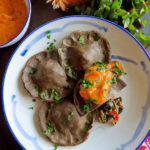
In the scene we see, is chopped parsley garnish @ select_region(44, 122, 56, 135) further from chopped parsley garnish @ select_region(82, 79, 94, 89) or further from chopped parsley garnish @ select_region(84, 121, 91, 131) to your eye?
chopped parsley garnish @ select_region(82, 79, 94, 89)

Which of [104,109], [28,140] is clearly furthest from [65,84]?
[28,140]

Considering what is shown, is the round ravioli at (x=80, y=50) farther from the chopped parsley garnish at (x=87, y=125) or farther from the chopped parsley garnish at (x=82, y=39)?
the chopped parsley garnish at (x=87, y=125)

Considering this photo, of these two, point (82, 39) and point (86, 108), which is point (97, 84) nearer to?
point (86, 108)

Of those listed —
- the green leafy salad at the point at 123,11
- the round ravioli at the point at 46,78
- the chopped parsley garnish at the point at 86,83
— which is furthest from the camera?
the green leafy salad at the point at 123,11

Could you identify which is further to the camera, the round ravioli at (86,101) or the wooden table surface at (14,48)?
the wooden table surface at (14,48)

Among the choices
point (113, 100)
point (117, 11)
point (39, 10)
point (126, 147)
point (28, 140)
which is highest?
point (117, 11)

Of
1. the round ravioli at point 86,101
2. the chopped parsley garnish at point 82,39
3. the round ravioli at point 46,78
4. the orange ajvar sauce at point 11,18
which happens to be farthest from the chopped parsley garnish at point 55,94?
the orange ajvar sauce at point 11,18

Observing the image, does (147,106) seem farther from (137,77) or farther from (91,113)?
(91,113)

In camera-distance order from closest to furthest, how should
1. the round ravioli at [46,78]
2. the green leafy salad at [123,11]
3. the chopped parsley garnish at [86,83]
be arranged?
the chopped parsley garnish at [86,83]
the round ravioli at [46,78]
the green leafy salad at [123,11]
